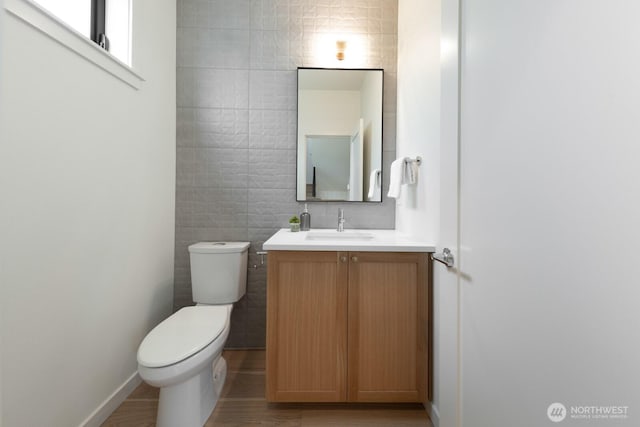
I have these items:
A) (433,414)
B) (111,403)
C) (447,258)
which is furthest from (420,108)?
(111,403)

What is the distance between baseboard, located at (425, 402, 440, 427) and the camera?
1452 mm

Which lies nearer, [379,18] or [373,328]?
[373,328]

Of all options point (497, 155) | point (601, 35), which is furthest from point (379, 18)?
point (601, 35)

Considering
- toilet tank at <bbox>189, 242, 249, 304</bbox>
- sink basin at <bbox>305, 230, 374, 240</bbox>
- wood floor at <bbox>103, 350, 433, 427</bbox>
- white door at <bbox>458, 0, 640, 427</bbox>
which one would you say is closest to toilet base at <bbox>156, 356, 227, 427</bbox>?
wood floor at <bbox>103, 350, 433, 427</bbox>

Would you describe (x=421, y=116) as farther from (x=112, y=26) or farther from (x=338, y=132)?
(x=112, y=26)

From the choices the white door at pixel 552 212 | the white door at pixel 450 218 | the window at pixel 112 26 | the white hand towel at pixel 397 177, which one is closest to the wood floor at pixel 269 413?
the white door at pixel 450 218

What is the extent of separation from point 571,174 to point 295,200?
69.9 inches

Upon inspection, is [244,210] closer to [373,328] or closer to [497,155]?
[373,328]

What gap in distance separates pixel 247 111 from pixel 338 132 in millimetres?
656

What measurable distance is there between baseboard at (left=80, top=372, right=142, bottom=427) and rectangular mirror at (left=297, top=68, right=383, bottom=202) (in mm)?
1453

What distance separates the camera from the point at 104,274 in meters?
1.50

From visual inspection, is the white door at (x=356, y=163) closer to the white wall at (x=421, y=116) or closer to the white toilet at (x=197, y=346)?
the white wall at (x=421, y=116)

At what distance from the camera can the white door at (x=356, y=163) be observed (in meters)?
2.23

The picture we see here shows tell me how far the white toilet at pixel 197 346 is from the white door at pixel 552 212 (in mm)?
1080
